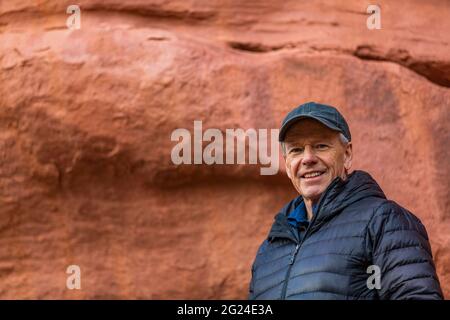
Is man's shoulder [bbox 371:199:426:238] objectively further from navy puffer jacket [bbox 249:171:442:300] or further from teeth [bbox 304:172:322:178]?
teeth [bbox 304:172:322:178]

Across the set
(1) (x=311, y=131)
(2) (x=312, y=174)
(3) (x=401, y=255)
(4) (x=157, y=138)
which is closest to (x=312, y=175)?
(2) (x=312, y=174)

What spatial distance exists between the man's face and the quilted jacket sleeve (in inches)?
9.0

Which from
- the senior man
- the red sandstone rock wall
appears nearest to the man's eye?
the senior man

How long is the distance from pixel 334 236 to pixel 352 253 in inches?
3.0

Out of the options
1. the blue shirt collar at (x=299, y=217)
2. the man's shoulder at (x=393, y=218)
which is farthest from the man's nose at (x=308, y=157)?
the man's shoulder at (x=393, y=218)

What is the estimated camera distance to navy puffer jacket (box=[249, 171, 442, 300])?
1.69m

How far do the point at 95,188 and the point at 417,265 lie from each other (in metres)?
1.64

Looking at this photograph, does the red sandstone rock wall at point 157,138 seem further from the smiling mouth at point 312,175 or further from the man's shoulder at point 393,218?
the man's shoulder at point 393,218

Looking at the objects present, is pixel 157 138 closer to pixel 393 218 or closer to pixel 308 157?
pixel 308 157

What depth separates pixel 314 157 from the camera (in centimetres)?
202

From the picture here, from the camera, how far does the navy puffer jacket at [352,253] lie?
169 cm

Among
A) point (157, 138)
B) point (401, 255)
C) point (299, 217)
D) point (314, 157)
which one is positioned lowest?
point (401, 255)

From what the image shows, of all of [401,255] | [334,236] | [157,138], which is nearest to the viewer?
[401,255]
